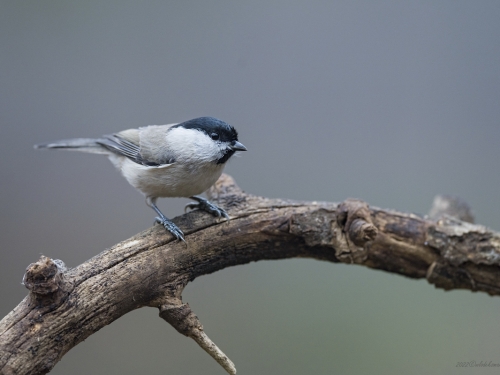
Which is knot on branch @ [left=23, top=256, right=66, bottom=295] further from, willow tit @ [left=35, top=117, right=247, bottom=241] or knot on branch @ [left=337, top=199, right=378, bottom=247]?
knot on branch @ [left=337, top=199, right=378, bottom=247]

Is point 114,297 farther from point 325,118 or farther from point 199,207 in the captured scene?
point 325,118

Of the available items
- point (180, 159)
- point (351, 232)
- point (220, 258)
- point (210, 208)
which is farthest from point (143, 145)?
point (351, 232)

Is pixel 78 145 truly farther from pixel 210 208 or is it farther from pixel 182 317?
pixel 182 317

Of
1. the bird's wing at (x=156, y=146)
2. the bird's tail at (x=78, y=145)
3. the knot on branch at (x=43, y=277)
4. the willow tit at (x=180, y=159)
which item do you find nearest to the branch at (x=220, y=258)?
the knot on branch at (x=43, y=277)

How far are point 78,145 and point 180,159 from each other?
93cm

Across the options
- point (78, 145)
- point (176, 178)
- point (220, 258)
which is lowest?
point (220, 258)

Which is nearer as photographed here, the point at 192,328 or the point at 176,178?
the point at 192,328

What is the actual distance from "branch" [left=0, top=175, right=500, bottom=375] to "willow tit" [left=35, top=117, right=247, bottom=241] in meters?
0.16

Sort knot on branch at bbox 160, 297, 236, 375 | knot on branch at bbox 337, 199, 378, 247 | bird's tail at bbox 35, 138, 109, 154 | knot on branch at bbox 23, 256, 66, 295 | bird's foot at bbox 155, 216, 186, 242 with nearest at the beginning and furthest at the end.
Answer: knot on branch at bbox 23, 256, 66, 295 < knot on branch at bbox 160, 297, 236, 375 < bird's foot at bbox 155, 216, 186, 242 < knot on branch at bbox 337, 199, 378, 247 < bird's tail at bbox 35, 138, 109, 154

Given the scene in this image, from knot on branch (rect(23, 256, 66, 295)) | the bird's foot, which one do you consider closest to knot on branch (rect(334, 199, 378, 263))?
the bird's foot

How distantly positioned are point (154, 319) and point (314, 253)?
5.99ft

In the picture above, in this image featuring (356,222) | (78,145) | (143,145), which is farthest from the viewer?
(78,145)

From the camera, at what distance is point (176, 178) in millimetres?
2355

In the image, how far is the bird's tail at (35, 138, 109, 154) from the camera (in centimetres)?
282
